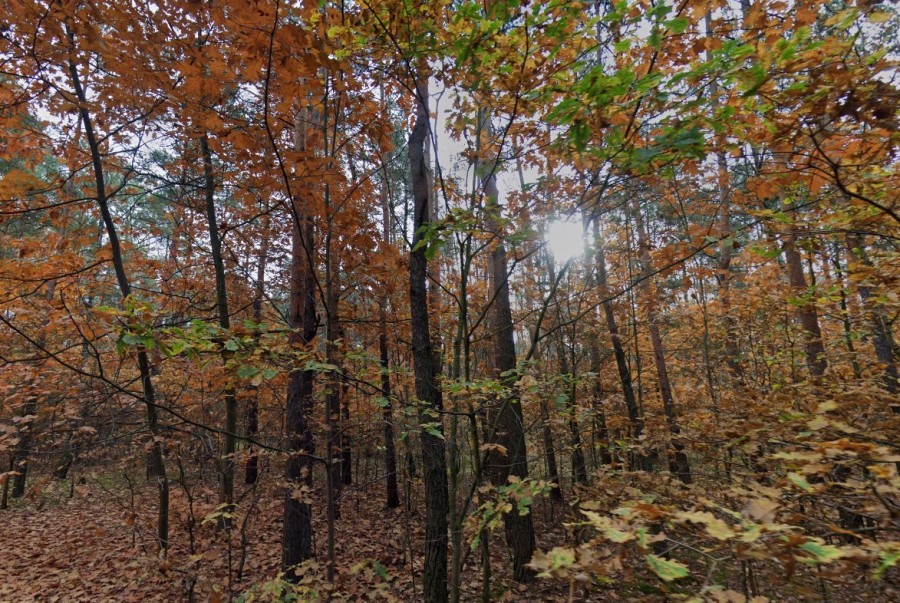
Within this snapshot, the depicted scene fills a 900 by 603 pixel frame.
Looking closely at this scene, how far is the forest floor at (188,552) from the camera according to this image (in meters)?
4.65

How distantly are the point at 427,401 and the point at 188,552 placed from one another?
5.17m

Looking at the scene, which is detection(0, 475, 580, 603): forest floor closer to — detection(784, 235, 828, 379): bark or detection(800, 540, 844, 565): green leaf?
detection(800, 540, 844, 565): green leaf

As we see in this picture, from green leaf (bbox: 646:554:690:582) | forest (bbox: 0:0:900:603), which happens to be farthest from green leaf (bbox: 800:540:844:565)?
green leaf (bbox: 646:554:690:582)

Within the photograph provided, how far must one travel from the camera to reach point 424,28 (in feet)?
8.13

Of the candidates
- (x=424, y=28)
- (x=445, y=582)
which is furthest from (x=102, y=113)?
(x=445, y=582)

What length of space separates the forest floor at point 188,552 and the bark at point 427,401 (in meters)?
0.54

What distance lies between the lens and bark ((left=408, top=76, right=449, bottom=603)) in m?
3.61

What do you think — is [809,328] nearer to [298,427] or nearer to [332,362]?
[332,362]

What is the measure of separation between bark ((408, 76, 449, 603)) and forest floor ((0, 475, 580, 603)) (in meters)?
0.54

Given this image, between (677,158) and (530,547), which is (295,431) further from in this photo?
(677,158)

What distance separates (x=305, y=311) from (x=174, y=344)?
2.85 meters

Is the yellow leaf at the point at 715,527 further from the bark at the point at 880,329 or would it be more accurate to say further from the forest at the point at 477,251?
the bark at the point at 880,329

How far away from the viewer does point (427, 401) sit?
11.9 feet

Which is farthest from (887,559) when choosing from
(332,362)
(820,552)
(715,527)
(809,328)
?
(809,328)
